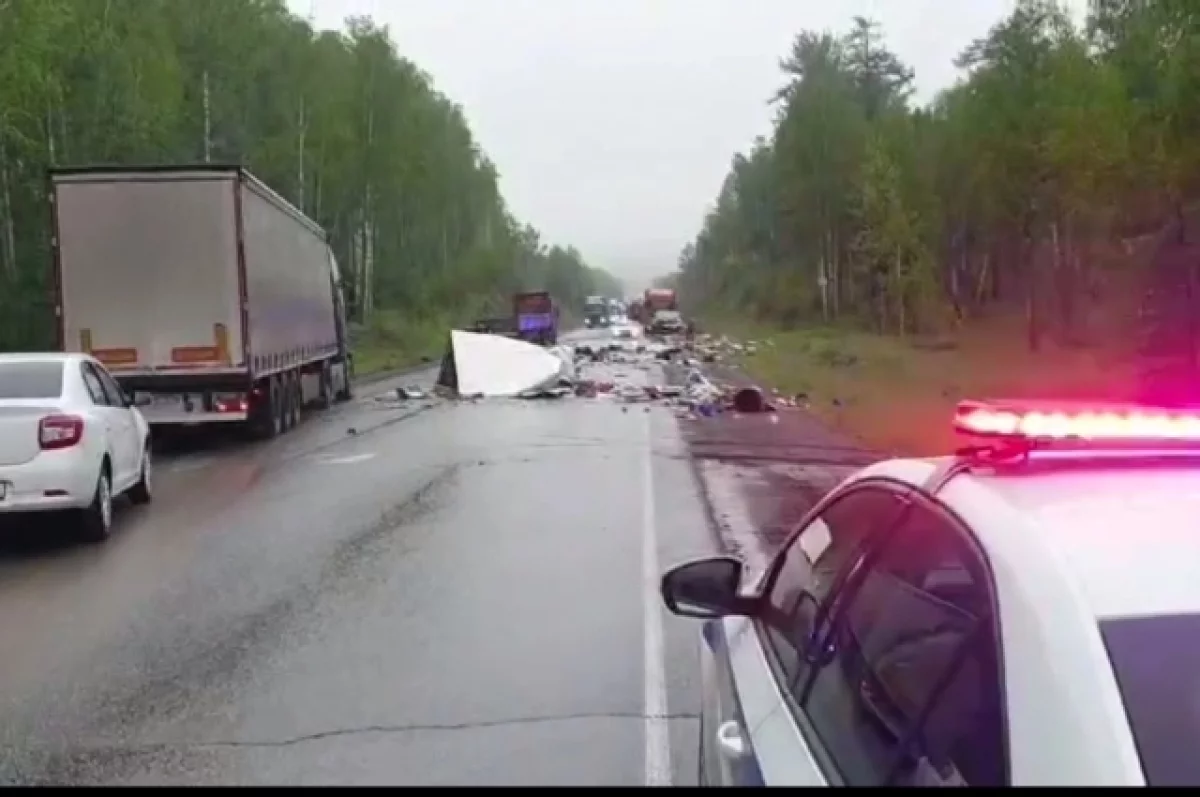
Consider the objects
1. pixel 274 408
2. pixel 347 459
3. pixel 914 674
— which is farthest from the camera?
pixel 274 408

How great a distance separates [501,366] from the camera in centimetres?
3597

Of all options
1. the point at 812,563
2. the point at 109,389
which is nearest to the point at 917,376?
the point at 109,389

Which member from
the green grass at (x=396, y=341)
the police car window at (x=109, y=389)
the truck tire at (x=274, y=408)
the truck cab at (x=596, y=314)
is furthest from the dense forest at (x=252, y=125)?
the police car window at (x=109, y=389)

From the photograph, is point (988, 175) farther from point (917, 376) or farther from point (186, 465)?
point (186, 465)

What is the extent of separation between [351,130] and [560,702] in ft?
→ 193

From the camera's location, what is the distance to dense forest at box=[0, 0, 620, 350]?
40344 mm

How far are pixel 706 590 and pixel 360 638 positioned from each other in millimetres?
4669

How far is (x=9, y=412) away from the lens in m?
12.3

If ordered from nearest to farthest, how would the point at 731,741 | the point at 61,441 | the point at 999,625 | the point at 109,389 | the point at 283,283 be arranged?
the point at 999,625
the point at 731,741
the point at 61,441
the point at 109,389
the point at 283,283

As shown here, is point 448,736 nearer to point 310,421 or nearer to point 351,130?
point 310,421

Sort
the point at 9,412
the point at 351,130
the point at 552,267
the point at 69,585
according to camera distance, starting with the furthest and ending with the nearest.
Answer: the point at 552,267 → the point at 351,130 → the point at 9,412 → the point at 69,585

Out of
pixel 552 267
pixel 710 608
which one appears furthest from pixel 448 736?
pixel 552 267

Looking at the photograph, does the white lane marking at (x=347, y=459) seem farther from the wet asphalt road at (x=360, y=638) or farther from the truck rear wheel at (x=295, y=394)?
the truck rear wheel at (x=295, y=394)

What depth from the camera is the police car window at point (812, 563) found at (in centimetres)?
379
